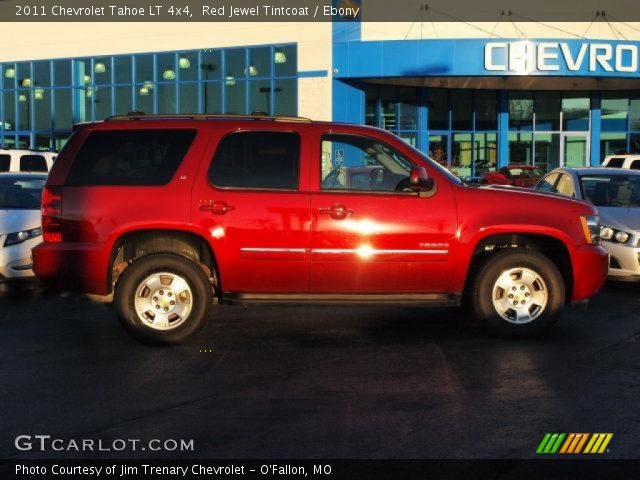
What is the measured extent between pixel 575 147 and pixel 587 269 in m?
29.2

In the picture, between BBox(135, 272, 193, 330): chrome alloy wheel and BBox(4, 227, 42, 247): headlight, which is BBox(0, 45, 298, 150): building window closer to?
BBox(4, 227, 42, 247): headlight

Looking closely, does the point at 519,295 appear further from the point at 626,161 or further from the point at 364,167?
the point at 626,161

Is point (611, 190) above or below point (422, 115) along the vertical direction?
below

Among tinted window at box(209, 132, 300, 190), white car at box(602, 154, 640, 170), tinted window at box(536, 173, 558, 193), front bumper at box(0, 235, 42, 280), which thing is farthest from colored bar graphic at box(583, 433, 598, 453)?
white car at box(602, 154, 640, 170)

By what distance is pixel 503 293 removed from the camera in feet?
24.0

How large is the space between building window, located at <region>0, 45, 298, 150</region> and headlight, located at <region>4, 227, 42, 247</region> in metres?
21.0

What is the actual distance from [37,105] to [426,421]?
34.9m

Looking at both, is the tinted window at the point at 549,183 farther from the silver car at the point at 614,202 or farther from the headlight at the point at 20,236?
the headlight at the point at 20,236

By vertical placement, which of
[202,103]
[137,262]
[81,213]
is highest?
[202,103]

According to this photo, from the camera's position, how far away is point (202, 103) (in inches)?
1278

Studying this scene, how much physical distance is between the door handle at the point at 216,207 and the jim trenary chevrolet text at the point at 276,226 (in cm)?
2

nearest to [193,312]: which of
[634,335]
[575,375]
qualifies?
[575,375]

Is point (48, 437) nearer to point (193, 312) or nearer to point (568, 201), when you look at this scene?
point (193, 312)

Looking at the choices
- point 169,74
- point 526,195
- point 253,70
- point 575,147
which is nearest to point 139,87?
point 169,74
